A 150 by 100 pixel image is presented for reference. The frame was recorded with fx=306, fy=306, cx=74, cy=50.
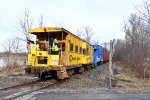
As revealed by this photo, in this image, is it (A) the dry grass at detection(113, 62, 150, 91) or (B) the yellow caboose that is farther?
(B) the yellow caboose

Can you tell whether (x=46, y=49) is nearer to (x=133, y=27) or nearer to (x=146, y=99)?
(x=146, y=99)

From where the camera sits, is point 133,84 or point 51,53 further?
point 51,53

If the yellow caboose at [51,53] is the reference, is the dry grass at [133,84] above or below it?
below

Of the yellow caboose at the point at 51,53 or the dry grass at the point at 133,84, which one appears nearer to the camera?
the dry grass at the point at 133,84

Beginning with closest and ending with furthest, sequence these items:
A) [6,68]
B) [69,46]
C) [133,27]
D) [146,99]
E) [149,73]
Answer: [146,99] → [69,46] → [149,73] → [6,68] → [133,27]

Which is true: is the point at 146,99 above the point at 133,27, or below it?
below

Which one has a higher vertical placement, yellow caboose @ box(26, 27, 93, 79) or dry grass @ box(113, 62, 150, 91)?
yellow caboose @ box(26, 27, 93, 79)

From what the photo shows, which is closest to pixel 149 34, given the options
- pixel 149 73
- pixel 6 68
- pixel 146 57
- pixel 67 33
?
pixel 146 57

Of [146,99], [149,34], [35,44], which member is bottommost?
[146,99]

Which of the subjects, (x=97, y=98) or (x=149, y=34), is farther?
(x=149, y=34)

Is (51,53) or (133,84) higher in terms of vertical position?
(51,53)

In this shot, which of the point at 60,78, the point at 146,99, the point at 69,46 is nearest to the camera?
the point at 146,99

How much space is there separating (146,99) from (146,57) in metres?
28.0

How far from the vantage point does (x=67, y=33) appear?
21.4 meters
